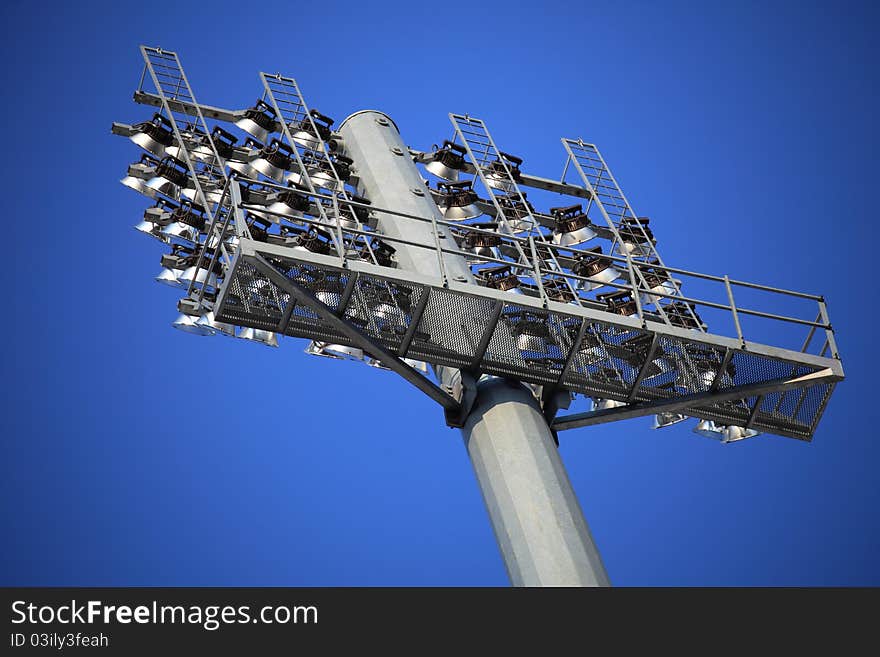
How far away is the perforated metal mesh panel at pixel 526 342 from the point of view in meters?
23.9

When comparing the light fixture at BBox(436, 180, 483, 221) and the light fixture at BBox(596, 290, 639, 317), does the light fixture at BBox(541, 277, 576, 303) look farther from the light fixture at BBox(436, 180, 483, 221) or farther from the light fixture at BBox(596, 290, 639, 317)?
the light fixture at BBox(436, 180, 483, 221)

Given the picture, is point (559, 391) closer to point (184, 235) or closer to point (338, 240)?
point (338, 240)

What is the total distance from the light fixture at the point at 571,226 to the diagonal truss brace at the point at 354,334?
1019 cm

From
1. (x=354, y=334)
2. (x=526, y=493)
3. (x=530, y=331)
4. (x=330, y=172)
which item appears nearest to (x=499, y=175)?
(x=330, y=172)

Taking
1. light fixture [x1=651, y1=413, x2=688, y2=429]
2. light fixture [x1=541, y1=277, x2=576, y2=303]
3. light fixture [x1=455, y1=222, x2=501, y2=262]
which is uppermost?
light fixture [x1=455, y1=222, x2=501, y2=262]

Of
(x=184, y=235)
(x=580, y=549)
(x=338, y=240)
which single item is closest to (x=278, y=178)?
(x=184, y=235)

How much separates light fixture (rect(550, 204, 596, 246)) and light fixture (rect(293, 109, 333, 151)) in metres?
5.66

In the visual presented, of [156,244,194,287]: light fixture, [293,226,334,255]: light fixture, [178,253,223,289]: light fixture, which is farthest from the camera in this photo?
[156,244,194,287]: light fixture

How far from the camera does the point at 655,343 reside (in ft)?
83.4

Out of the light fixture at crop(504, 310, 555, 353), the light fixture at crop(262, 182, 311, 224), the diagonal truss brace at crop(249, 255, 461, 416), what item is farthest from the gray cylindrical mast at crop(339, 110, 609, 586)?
the light fixture at crop(262, 182, 311, 224)

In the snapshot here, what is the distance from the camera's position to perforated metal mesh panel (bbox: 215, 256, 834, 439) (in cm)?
2389

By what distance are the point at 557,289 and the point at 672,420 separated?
4845mm

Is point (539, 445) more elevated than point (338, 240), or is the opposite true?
point (338, 240)

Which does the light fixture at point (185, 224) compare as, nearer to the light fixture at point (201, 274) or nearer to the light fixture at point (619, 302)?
the light fixture at point (201, 274)
